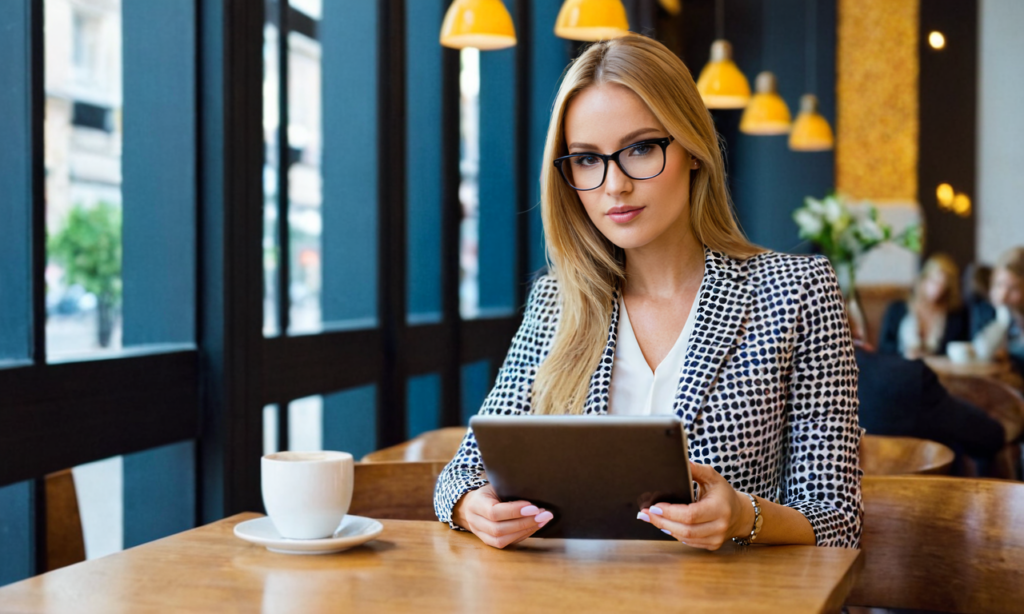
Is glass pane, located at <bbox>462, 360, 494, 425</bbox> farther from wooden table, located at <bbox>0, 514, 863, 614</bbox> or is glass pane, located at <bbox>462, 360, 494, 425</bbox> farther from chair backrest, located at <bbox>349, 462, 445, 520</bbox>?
wooden table, located at <bbox>0, 514, 863, 614</bbox>

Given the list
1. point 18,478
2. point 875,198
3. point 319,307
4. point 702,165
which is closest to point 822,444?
point 702,165

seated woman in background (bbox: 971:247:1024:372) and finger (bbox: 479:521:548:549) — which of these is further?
seated woman in background (bbox: 971:247:1024:372)

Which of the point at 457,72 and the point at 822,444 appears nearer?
the point at 822,444

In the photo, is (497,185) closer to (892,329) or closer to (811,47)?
(892,329)

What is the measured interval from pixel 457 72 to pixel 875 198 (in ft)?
13.1

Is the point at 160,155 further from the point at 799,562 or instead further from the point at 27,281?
the point at 799,562

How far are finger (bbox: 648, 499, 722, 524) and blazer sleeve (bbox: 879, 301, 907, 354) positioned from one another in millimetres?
5193

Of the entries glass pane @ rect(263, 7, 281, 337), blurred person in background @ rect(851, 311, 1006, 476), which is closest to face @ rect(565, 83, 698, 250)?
blurred person in background @ rect(851, 311, 1006, 476)

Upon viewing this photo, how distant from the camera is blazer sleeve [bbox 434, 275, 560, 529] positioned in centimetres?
153

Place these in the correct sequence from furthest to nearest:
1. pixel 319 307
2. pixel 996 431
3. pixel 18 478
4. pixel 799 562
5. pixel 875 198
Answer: pixel 875 198, pixel 319 307, pixel 996 431, pixel 18 478, pixel 799 562

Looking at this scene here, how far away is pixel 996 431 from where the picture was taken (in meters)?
3.10

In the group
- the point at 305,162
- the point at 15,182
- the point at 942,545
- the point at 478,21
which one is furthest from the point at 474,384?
the point at 942,545

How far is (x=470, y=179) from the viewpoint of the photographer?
5.34 meters

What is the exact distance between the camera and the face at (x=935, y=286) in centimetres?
570
